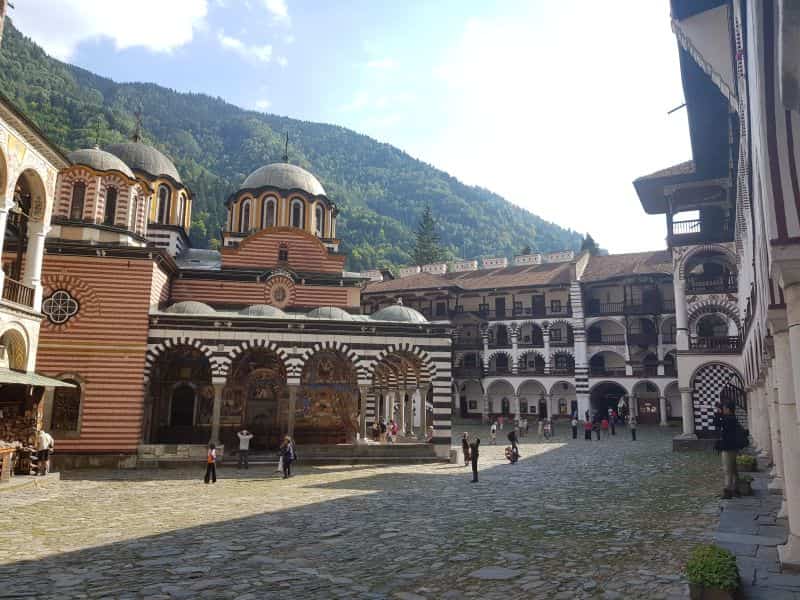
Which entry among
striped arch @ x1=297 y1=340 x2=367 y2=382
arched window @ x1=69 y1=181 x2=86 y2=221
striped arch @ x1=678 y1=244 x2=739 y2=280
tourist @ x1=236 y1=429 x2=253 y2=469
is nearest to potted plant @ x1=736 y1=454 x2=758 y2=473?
striped arch @ x1=678 y1=244 x2=739 y2=280

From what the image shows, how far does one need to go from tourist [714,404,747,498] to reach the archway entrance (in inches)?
1249

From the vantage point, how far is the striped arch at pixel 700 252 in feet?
75.4

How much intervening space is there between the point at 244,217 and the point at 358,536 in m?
22.0

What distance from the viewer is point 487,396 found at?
1781 inches

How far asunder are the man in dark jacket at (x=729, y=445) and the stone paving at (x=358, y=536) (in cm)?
45

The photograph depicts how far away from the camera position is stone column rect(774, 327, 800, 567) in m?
6.44

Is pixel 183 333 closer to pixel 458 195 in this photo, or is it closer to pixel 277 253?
pixel 277 253

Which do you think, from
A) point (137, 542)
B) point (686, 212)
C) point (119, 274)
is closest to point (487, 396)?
point (686, 212)

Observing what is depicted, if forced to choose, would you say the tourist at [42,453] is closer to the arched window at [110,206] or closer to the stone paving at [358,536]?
the stone paving at [358,536]

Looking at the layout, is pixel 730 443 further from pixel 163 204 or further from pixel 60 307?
pixel 163 204

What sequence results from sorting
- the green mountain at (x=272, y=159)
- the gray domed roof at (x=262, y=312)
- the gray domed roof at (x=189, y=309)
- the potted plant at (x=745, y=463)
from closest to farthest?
1. the potted plant at (x=745, y=463)
2. the gray domed roof at (x=189, y=309)
3. the gray domed roof at (x=262, y=312)
4. the green mountain at (x=272, y=159)

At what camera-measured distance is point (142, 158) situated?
26688 mm

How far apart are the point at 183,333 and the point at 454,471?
9.65 m

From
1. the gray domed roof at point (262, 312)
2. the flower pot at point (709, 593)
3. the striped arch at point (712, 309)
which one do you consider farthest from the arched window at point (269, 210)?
the flower pot at point (709, 593)
